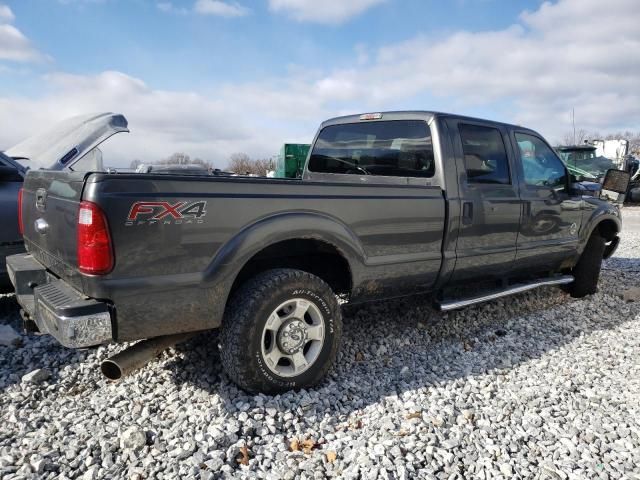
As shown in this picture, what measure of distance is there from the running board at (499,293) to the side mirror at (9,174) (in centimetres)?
378

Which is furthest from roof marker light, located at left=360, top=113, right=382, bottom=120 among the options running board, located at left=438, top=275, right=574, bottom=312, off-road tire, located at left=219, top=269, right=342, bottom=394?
off-road tire, located at left=219, top=269, right=342, bottom=394

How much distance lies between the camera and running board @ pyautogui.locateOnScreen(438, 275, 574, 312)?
12.5 ft

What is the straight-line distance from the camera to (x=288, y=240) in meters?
3.02

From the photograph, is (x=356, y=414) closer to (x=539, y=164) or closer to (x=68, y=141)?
(x=539, y=164)

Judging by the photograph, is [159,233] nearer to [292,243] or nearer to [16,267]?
[292,243]

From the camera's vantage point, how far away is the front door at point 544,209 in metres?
4.34

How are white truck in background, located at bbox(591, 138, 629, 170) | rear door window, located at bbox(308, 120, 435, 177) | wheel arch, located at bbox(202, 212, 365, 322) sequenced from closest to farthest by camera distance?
wheel arch, located at bbox(202, 212, 365, 322)
rear door window, located at bbox(308, 120, 435, 177)
white truck in background, located at bbox(591, 138, 629, 170)

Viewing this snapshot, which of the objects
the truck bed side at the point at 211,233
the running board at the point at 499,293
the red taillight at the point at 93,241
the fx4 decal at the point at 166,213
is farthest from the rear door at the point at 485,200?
the red taillight at the point at 93,241

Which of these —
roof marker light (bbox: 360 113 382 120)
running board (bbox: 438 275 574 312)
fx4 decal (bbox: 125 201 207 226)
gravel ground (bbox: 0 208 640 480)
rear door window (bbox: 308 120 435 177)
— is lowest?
gravel ground (bbox: 0 208 640 480)

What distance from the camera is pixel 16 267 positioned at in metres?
3.03

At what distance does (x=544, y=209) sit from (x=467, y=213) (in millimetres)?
1233

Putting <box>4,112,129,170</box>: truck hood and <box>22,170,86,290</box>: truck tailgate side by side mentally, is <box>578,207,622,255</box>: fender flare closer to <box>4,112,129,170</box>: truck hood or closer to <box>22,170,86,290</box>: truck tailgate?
<box>22,170,86,290</box>: truck tailgate

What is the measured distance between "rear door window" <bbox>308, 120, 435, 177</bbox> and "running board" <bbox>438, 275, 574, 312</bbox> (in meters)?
1.07

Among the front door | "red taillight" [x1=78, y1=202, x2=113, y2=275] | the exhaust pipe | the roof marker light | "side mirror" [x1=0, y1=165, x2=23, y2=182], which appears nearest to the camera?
"red taillight" [x1=78, y1=202, x2=113, y2=275]
